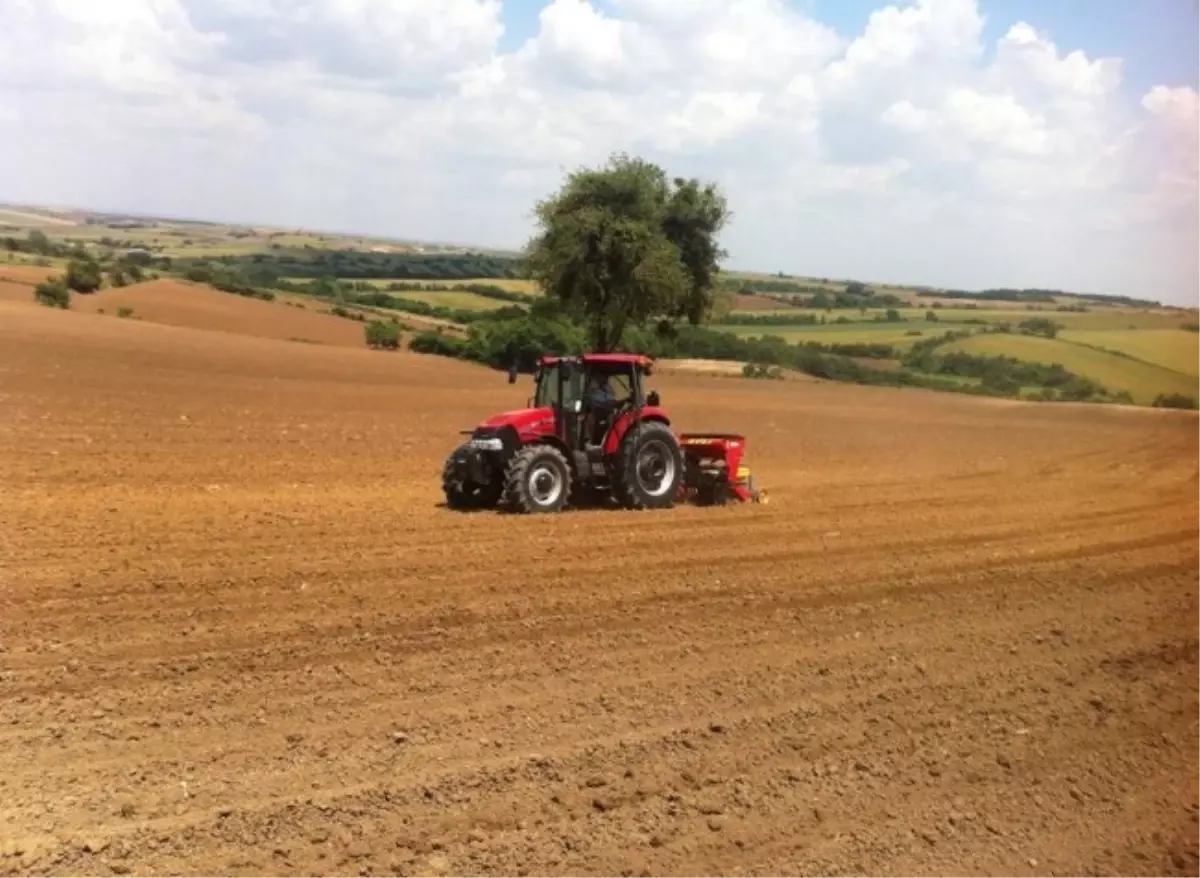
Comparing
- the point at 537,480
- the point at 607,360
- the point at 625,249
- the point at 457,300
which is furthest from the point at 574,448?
the point at 457,300

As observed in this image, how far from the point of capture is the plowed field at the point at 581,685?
5.34m

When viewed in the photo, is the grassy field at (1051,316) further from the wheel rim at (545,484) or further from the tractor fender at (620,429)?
the wheel rim at (545,484)

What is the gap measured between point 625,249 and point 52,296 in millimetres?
23271

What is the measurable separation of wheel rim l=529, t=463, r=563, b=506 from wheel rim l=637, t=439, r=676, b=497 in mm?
1106

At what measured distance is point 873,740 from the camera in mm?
6648

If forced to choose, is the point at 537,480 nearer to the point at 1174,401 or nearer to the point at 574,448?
the point at 574,448

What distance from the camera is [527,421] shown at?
1368 cm

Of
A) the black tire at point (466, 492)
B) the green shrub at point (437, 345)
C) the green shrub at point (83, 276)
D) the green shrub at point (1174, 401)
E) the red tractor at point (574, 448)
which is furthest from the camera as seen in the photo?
the green shrub at point (437, 345)

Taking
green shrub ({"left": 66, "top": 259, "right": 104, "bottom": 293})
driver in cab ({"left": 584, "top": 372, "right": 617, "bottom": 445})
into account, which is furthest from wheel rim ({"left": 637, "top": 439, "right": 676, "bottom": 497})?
green shrub ({"left": 66, "top": 259, "right": 104, "bottom": 293})

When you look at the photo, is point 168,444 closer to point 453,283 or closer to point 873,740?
point 873,740

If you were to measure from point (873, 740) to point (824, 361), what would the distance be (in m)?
50.9

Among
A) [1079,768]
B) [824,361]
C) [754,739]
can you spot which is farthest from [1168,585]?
[824,361]

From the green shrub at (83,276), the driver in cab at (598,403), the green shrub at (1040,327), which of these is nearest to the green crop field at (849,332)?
the green shrub at (1040,327)

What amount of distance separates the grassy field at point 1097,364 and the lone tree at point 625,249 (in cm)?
1083
